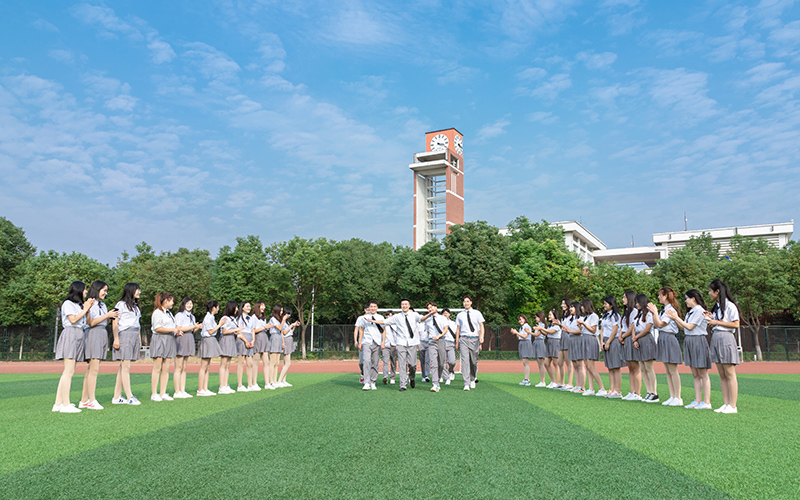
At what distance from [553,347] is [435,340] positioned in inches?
109

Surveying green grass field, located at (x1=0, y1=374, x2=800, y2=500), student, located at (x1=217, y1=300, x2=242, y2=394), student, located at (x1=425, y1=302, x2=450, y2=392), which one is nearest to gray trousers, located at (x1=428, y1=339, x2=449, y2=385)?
student, located at (x1=425, y1=302, x2=450, y2=392)

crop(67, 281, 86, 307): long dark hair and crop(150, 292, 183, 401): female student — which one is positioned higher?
crop(67, 281, 86, 307): long dark hair

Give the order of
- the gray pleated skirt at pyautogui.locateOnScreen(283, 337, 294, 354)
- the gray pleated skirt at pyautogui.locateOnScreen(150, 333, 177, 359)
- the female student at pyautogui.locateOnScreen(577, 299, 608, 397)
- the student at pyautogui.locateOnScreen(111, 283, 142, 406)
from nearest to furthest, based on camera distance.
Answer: the student at pyautogui.locateOnScreen(111, 283, 142, 406) < the gray pleated skirt at pyautogui.locateOnScreen(150, 333, 177, 359) < the female student at pyautogui.locateOnScreen(577, 299, 608, 397) < the gray pleated skirt at pyautogui.locateOnScreen(283, 337, 294, 354)

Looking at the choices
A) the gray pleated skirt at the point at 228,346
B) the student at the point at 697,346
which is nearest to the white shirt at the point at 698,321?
the student at the point at 697,346

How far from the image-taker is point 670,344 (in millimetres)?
8633

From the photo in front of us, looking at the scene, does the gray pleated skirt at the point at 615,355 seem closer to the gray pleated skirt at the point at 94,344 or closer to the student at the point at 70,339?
the gray pleated skirt at the point at 94,344

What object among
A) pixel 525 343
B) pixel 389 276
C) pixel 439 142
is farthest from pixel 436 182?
pixel 525 343

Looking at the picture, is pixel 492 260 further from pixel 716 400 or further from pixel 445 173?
pixel 445 173

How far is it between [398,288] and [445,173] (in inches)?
1522

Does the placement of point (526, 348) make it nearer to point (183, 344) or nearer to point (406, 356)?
point (406, 356)

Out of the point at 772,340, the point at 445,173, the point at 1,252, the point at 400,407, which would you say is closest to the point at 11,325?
the point at 1,252

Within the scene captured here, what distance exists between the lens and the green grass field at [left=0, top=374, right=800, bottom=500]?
3.57 m

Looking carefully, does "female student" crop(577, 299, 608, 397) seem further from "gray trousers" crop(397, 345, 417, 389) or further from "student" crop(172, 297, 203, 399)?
"student" crop(172, 297, 203, 399)

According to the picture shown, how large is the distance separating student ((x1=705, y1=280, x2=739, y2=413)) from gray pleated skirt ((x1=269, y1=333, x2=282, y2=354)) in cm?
859
